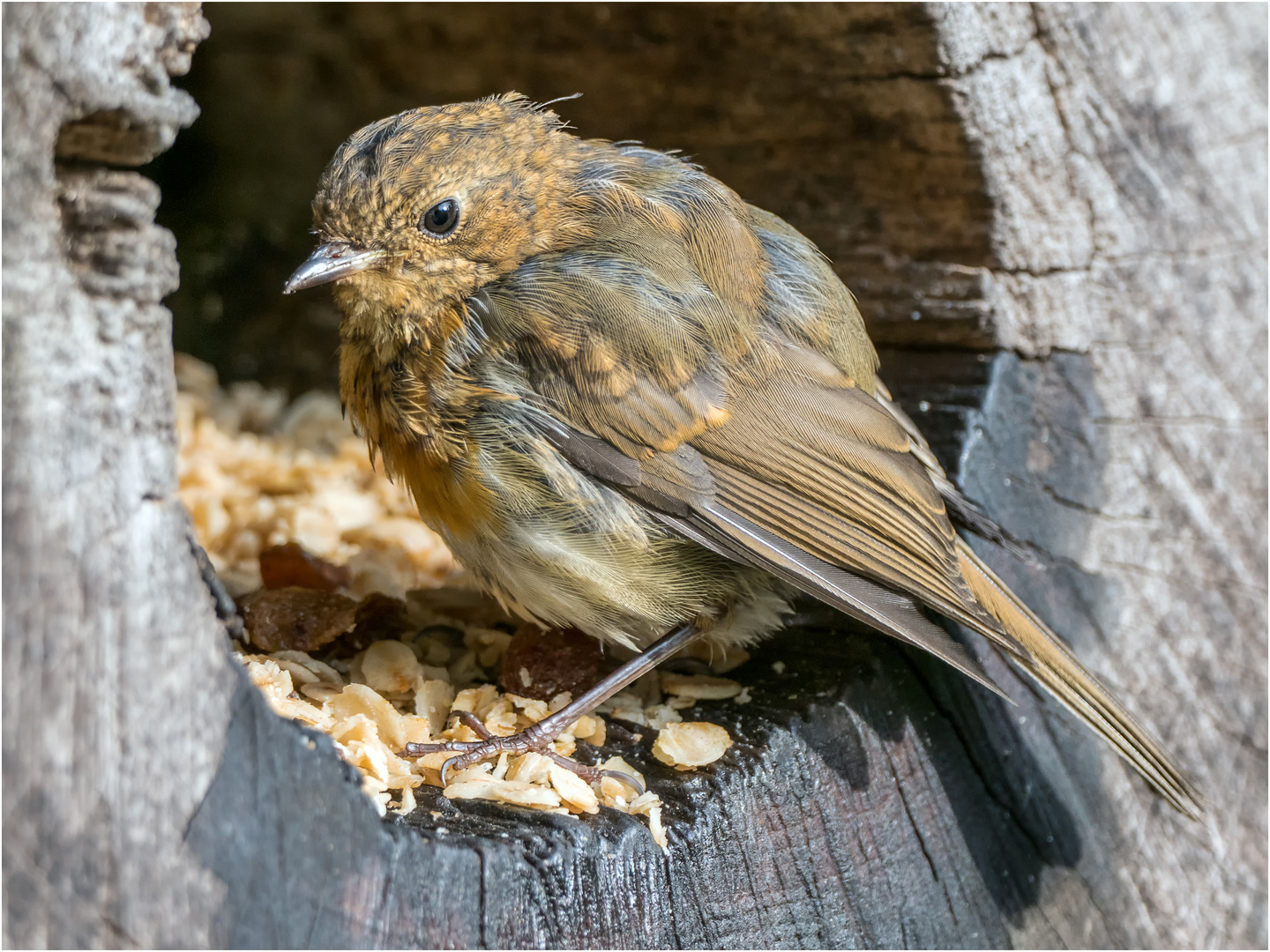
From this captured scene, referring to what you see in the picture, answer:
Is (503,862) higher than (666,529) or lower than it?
lower

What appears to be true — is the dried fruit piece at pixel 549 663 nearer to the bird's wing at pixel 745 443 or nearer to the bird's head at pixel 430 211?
the bird's wing at pixel 745 443

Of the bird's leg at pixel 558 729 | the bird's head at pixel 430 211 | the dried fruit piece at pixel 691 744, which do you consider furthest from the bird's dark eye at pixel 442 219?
the dried fruit piece at pixel 691 744

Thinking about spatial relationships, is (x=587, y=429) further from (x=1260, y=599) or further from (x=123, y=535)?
(x=1260, y=599)

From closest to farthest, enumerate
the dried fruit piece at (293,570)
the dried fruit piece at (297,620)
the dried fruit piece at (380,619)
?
the dried fruit piece at (297,620) → the dried fruit piece at (380,619) → the dried fruit piece at (293,570)

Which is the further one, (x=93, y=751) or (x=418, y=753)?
(x=418, y=753)

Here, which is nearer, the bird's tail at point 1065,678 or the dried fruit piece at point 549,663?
the bird's tail at point 1065,678

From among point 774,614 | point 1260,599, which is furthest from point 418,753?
point 1260,599
